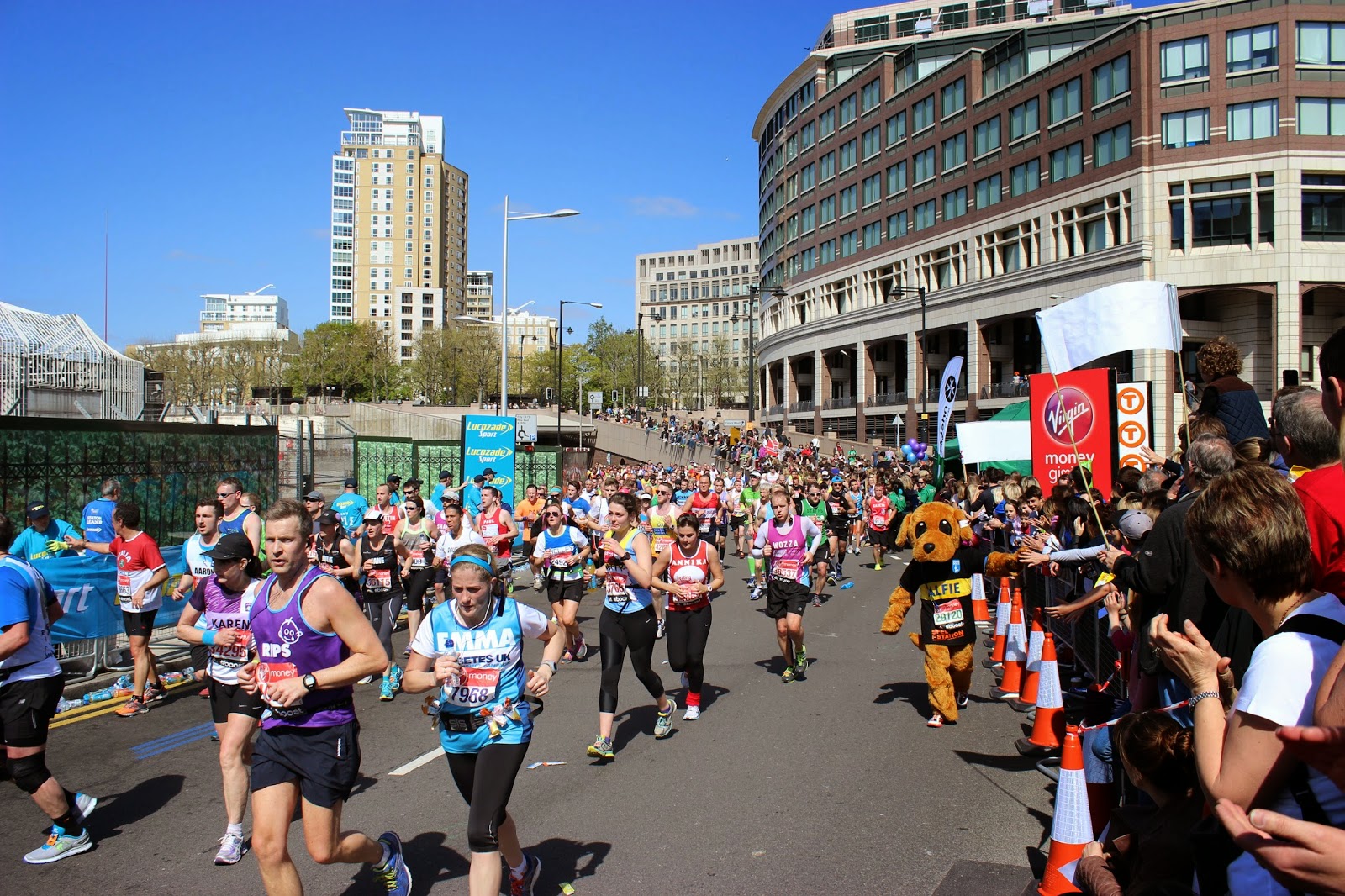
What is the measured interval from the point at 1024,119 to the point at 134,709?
51.3m

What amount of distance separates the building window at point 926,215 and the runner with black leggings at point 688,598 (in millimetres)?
52518

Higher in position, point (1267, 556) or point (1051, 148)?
point (1051, 148)

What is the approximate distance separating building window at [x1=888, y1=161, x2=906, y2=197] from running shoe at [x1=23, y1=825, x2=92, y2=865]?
60.3 meters

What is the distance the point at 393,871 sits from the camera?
468cm

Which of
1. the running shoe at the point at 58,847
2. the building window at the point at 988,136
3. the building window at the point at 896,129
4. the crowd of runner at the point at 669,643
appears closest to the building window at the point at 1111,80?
the building window at the point at 988,136

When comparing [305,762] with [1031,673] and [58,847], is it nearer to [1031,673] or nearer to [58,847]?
[58,847]

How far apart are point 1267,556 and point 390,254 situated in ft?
566

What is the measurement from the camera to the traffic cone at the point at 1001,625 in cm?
1004

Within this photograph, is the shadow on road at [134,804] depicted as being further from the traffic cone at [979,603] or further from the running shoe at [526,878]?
the traffic cone at [979,603]

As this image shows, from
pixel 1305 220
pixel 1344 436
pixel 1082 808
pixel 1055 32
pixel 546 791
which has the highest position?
pixel 1055 32

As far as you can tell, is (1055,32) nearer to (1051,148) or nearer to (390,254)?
(1051,148)

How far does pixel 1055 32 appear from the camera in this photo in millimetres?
51188

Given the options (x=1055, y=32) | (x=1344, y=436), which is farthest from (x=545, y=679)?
(x=1055, y=32)

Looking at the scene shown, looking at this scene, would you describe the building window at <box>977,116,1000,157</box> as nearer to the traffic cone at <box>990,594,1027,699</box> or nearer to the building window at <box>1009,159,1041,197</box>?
the building window at <box>1009,159,1041,197</box>
